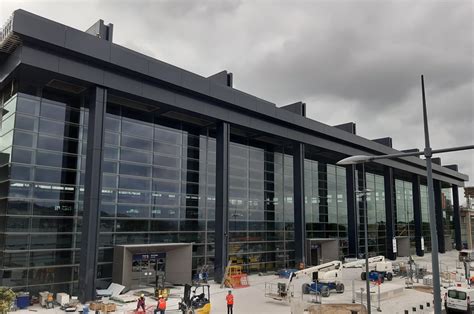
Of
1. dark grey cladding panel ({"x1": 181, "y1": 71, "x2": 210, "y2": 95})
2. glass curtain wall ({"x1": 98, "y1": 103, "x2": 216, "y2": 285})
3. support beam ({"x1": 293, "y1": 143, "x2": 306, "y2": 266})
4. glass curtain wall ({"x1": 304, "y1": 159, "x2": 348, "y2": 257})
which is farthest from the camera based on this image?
glass curtain wall ({"x1": 304, "y1": 159, "x2": 348, "y2": 257})

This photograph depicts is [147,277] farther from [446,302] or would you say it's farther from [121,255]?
[446,302]

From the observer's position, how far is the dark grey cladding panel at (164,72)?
98.0 feet

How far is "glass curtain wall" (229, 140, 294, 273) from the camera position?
132 feet

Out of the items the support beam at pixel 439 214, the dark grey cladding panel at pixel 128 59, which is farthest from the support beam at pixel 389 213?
the dark grey cladding panel at pixel 128 59

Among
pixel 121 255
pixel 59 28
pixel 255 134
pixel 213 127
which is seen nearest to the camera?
pixel 59 28

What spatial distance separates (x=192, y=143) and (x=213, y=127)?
2.57 m

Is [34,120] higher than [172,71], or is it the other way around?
[172,71]

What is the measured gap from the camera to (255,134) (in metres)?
41.6

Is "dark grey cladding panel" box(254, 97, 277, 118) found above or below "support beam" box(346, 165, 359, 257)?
above

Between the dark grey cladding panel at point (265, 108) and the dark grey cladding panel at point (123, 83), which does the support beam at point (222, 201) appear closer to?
the dark grey cladding panel at point (265, 108)

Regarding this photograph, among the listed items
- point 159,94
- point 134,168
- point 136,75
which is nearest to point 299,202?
point 134,168

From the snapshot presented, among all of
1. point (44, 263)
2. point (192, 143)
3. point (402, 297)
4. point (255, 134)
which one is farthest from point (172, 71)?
point (402, 297)

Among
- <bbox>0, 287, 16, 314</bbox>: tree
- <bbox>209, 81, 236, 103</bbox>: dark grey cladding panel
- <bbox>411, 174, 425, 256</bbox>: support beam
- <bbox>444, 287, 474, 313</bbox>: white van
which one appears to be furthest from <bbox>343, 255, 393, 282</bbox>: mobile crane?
<bbox>411, 174, 425, 256</bbox>: support beam

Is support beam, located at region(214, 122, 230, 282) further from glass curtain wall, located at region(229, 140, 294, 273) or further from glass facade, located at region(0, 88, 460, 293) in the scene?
glass curtain wall, located at region(229, 140, 294, 273)
